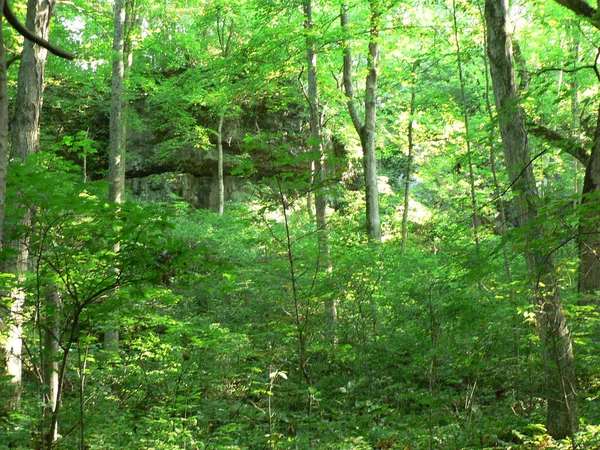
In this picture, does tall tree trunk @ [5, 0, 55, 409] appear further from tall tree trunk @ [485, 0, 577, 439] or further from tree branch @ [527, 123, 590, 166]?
tree branch @ [527, 123, 590, 166]

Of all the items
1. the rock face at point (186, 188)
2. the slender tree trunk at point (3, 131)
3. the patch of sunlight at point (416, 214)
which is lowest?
the slender tree trunk at point (3, 131)

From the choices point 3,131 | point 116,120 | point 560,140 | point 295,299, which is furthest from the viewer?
point 116,120

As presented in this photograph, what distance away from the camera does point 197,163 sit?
768 inches

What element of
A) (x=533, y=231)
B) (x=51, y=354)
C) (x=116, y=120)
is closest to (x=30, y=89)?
(x=116, y=120)

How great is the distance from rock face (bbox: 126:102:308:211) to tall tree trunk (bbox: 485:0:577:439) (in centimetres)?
1352

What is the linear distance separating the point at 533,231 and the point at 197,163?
16404 mm

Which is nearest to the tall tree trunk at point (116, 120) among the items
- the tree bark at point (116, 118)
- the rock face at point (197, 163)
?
the tree bark at point (116, 118)

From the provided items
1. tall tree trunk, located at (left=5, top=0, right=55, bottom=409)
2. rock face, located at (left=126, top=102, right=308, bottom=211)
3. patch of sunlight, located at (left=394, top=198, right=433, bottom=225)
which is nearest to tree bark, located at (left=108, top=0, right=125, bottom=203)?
tall tree trunk, located at (left=5, top=0, right=55, bottom=409)

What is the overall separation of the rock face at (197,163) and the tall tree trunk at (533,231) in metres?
13.5

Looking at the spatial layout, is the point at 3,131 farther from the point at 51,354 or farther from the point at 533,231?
the point at 533,231

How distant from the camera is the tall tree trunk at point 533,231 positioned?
458 centimetres

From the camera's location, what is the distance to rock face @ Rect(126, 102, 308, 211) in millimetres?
19141

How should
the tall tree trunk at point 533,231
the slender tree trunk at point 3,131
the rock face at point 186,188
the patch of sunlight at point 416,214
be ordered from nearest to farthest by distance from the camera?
the slender tree trunk at point 3,131, the tall tree trunk at point 533,231, the patch of sunlight at point 416,214, the rock face at point 186,188

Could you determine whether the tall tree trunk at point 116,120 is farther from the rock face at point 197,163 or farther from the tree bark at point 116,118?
the rock face at point 197,163
